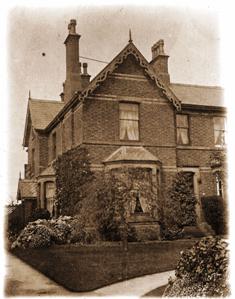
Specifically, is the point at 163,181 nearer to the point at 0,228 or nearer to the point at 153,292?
the point at 153,292

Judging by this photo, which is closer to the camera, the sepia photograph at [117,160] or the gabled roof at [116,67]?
the sepia photograph at [117,160]

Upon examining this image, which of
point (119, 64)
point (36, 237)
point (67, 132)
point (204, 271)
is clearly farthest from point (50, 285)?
point (119, 64)

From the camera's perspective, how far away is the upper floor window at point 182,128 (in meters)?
23.4

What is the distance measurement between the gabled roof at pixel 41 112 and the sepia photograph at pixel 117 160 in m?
0.10

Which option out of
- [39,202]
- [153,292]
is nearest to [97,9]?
[153,292]

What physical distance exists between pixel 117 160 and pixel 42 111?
452 inches

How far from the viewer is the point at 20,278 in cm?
1191

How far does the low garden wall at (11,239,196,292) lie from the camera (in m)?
12.3

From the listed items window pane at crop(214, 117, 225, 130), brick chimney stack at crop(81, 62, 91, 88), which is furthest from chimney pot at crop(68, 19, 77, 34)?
window pane at crop(214, 117, 225, 130)

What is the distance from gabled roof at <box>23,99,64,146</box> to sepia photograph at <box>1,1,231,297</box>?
0.10 meters

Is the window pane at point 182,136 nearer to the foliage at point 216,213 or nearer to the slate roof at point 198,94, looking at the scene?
the slate roof at point 198,94

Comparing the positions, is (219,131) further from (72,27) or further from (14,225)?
(14,225)

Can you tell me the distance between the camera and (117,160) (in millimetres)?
19688

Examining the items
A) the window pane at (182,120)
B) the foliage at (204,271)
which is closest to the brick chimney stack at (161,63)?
the window pane at (182,120)
